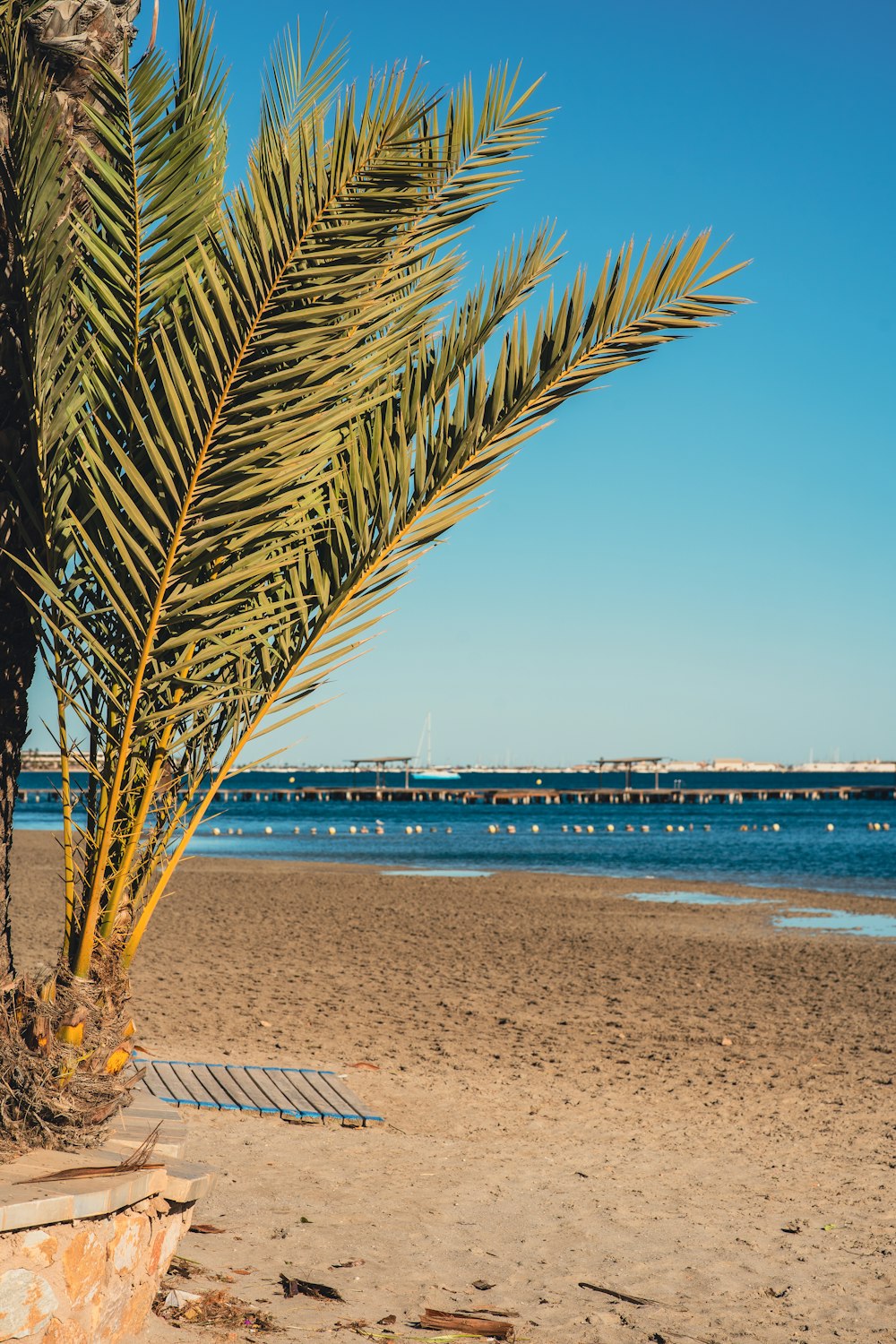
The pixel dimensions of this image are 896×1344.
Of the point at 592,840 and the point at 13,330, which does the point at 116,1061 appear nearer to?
the point at 13,330

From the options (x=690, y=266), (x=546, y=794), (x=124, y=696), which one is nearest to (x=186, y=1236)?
(x=124, y=696)

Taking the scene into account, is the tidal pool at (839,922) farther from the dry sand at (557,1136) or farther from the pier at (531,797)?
the pier at (531,797)

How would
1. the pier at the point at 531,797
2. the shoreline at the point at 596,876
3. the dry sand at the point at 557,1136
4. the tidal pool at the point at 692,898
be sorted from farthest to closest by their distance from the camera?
the pier at the point at 531,797
the shoreline at the point at 596,876
the tidal pool at the point at 692,898
the dry sand at the point at 557,1136

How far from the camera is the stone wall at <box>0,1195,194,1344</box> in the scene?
10.1 ft

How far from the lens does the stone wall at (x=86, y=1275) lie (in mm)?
3080

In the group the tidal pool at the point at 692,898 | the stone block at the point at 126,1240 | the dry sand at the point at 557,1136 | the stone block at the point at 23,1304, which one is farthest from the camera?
the tidal pool at the point at 692,898

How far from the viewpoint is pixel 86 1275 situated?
3281mm

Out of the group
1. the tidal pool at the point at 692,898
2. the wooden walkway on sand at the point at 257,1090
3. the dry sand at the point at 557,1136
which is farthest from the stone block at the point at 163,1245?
the tidal pool at the point at 692,898

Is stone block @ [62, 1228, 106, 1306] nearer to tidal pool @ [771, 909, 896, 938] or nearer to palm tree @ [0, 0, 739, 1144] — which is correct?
palm tree @ [0, 0, 739, 1144]

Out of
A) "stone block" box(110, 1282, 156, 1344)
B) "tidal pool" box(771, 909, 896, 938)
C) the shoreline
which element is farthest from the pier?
"stone block" box(110, 1282, 156, 1344)

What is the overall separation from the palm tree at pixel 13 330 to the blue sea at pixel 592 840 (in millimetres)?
8282

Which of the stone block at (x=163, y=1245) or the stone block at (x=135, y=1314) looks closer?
the stone block at (x=135, y=1314)

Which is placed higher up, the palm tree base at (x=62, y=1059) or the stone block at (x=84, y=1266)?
the palm tree base at (x=62, y=1059)

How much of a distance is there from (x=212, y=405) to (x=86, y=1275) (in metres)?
2.58
